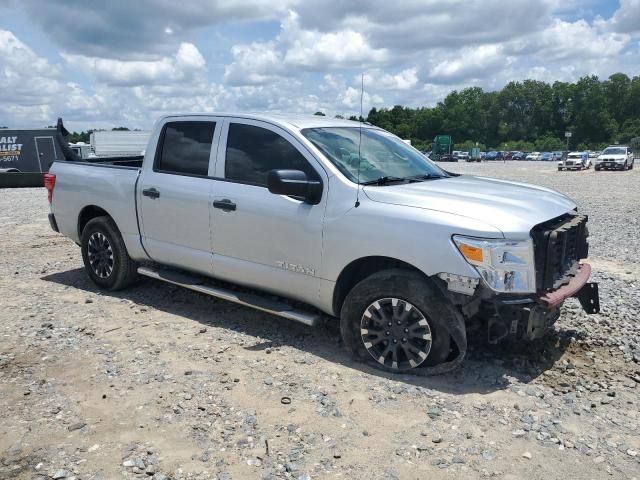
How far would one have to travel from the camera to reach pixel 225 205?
16.6 feet

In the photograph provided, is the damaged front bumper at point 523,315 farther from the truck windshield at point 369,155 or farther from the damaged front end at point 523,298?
the truck windshield at point 369,155

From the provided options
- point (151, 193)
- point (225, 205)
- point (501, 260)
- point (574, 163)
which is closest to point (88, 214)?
point (151, 193)

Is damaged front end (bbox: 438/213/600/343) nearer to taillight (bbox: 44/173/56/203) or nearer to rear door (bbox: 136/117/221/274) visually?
rear door (bbox: 136/117/221/274)

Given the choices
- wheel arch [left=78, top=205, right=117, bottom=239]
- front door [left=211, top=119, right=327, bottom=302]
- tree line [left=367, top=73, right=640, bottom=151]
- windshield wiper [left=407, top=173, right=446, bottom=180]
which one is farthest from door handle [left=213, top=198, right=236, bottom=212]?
tree line [left=367, top=73, right=640, bottom=151]

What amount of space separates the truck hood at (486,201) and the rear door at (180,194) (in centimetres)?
176

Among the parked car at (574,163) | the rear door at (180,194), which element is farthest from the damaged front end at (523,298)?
the parked car at (574,163)

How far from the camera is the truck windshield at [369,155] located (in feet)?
15.4

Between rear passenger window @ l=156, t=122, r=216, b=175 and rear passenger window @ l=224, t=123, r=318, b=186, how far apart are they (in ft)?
0.99

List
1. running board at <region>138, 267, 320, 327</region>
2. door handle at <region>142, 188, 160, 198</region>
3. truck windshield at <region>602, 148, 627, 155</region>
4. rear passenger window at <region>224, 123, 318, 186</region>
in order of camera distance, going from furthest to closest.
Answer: truck windshield at <region>602, 148, 627, 155</region> → door handle at <region>142, 188, 160, 198</region> → rear passenger window at <region>224, 123, 318, 186</region> → running board at <region>138, 267, 320, 327</region>

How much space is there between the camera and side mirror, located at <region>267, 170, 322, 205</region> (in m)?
4.32

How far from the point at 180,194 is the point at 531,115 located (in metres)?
145

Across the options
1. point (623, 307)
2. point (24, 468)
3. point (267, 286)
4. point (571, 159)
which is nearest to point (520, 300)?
point (267, 286)

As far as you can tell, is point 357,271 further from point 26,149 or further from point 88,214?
point 26,149

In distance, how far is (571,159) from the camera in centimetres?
4491
